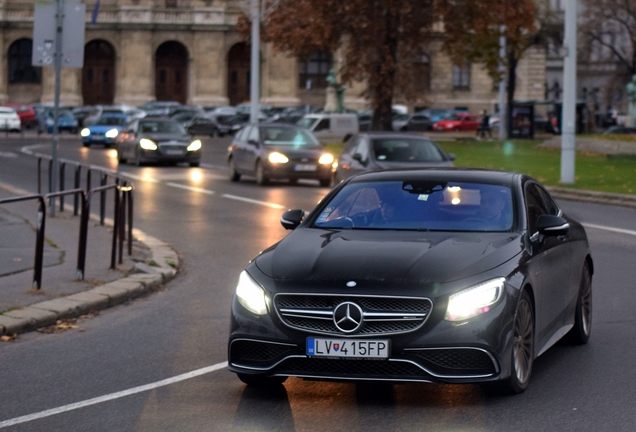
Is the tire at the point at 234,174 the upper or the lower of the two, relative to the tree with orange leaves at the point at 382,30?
lower

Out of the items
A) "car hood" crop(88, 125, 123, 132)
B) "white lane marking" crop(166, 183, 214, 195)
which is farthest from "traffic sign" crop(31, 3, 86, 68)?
"car hood" crop(88, 125, 123, 132)

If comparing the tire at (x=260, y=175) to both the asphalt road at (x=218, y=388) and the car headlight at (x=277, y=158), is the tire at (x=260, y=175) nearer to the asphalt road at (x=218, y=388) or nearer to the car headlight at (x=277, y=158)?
the car headlight at (x=277, y=158)

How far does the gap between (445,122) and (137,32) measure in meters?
26.1

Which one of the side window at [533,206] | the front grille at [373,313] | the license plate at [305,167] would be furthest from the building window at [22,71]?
the front grille at [373,313]

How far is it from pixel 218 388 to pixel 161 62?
88.8 metres

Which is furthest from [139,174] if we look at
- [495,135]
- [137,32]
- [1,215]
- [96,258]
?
[137,32]

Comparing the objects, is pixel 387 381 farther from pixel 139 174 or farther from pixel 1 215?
pixel 139 174

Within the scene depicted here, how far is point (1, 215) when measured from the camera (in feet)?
36.4

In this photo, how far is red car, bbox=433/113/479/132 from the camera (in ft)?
267

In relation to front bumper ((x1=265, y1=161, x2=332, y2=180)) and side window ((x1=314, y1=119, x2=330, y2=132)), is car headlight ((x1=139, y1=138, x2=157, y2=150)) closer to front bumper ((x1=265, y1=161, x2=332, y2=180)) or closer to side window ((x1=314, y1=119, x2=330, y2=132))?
front bumper ((x1=265, y1=161, x2=332, y2=180))

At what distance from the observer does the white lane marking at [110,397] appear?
21.3 ft

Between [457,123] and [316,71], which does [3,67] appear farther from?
[457,123]

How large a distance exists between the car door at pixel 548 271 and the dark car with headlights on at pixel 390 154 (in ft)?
41.6

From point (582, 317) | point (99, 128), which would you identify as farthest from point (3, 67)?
point (582, 317)
